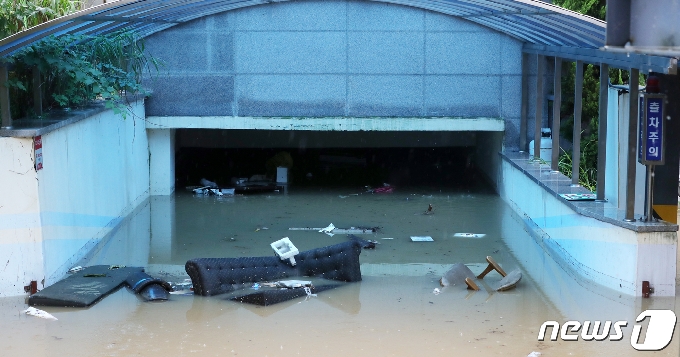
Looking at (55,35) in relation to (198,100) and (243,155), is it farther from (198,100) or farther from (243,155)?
(243,155)

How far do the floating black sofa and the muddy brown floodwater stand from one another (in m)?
0.21

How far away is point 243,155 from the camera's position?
19234 mm

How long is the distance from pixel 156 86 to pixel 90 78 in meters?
4.36

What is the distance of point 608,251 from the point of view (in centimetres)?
826

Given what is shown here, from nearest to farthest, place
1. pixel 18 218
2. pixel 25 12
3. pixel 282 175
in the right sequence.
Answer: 1. pixel 18 218
2. pixel 25 12
3. pixel 282 175

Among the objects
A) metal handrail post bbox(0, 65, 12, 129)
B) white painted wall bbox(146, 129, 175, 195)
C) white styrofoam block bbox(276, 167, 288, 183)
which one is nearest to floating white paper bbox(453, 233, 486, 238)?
white styrofoam block bbox(276, 167, 288, 183)

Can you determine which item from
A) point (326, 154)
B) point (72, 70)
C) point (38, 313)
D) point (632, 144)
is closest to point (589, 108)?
point (632, 144)

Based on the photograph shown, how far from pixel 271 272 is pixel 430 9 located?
639 centimetres

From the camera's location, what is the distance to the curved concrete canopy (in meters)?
8.21

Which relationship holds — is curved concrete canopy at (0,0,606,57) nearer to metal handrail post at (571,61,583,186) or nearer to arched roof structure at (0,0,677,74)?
arched roof structure at (0,0,677,74)

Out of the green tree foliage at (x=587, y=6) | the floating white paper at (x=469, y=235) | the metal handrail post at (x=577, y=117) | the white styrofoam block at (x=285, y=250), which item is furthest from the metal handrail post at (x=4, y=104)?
the green tree foliage at (x=587, y=6)

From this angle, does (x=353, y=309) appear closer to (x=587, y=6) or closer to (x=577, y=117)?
(x=577, y=117)

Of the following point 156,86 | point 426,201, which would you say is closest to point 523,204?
point 426,201

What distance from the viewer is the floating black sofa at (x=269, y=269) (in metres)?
8.15
